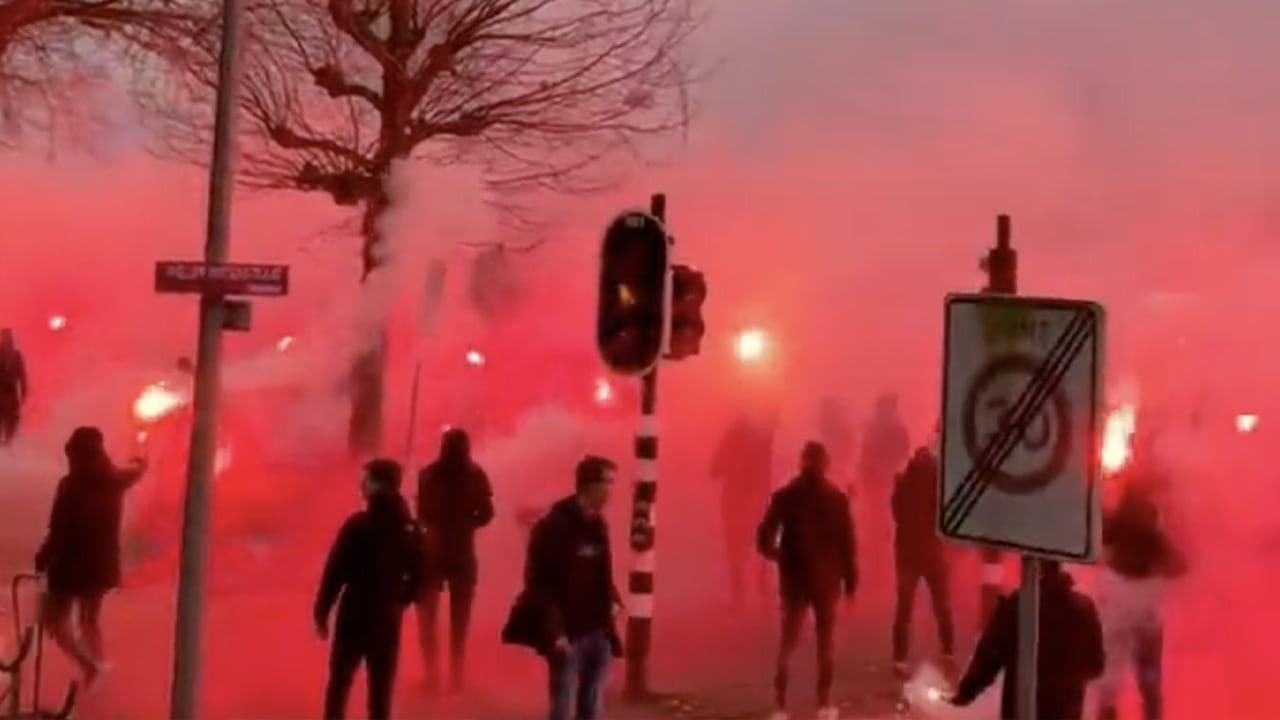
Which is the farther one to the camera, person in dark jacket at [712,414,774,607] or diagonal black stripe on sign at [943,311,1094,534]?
person in dark jacket at [712,414,774,607]

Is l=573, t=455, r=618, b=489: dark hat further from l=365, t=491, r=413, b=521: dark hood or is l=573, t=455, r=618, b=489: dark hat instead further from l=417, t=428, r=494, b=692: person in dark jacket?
l=417, t=428, r=494, b=692: person in dark jacket

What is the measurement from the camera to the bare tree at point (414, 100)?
1121 cm

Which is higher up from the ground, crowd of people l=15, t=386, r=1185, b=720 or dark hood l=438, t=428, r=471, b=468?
dark hood l=438, t=428, r=471, b=468

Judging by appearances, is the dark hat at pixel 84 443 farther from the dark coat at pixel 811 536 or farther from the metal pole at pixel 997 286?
the metal pole at pixel 997 286

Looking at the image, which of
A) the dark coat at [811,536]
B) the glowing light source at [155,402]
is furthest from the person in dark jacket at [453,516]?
the glowing light source at [155,402]

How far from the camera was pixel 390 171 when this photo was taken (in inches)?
446

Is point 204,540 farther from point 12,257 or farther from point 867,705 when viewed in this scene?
point 12,257

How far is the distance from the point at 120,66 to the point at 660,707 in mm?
4722

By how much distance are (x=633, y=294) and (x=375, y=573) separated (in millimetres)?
2251

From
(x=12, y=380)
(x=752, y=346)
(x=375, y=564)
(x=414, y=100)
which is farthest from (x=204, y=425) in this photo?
(x=752, y=346)

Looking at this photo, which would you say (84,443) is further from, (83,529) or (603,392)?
(603,392)

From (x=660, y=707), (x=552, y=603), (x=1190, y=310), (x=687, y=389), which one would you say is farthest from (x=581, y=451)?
(x=552, y=603)

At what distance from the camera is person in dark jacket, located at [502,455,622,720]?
7.45 meters

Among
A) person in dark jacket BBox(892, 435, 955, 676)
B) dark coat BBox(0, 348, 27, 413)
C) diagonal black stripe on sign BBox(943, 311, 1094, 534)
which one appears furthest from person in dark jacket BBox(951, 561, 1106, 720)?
dark coat BBox(0, 348, 27, 413)
